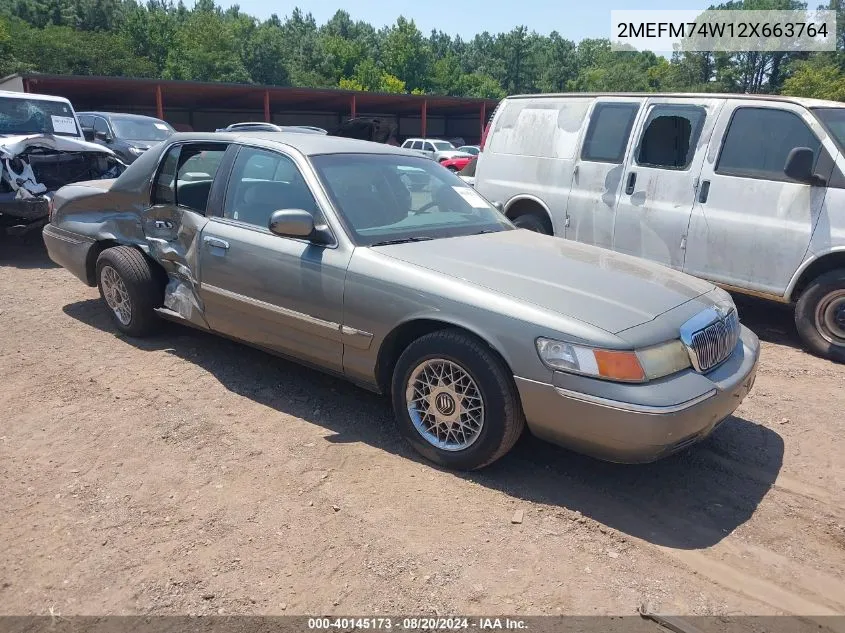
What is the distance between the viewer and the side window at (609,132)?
665cm

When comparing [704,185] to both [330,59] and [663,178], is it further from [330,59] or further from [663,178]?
[330,59]

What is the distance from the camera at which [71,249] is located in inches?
224

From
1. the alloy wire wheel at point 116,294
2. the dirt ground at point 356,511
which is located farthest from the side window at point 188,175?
the dirt ground at point 356,511

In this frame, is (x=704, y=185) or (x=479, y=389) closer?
(x=479, y=389)

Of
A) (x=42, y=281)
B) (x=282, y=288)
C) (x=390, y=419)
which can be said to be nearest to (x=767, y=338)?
(x=390, y=419)

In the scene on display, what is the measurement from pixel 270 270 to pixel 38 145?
19.3 feet

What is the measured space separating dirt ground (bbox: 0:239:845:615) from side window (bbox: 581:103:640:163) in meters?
2.91

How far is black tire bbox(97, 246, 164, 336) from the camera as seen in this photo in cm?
505

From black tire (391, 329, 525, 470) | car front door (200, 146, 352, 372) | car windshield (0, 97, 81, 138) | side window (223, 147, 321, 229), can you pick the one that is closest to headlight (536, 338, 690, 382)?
black tire (391, 329, 525, 470)

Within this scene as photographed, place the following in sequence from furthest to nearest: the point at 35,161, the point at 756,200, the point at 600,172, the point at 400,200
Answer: the point at 35,161
the point at 600,172
the point at 756,200
the point at 400,200

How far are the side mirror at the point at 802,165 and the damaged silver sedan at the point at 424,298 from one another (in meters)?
2.14

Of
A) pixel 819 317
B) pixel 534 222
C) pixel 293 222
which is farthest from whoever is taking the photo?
pixel 534 222

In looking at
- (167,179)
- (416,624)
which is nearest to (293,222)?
(167,179)

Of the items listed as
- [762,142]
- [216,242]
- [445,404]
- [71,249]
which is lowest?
[445,404]
